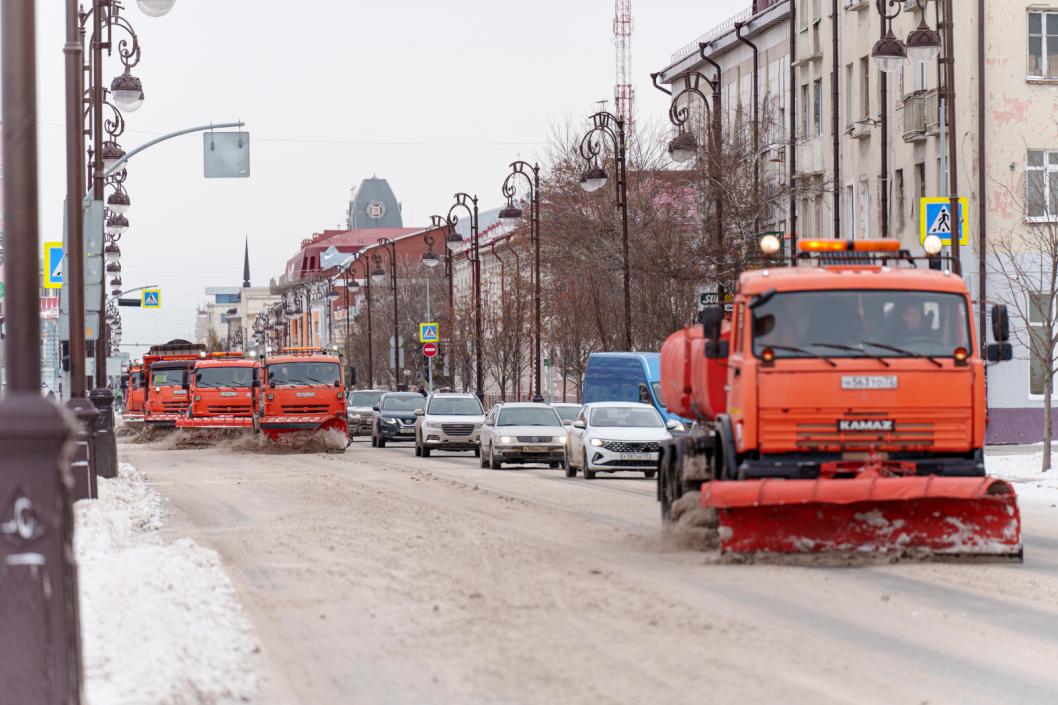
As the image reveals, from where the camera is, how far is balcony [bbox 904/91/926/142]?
155ft

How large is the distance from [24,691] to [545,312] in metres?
62.2

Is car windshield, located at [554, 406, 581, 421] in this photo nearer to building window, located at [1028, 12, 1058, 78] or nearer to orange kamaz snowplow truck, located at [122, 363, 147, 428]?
building window, located at [1028, 12, 1058, 78]

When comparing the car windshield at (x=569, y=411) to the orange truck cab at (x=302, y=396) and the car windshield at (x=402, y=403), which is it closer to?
the orange truck cab at (x=302, y=396)

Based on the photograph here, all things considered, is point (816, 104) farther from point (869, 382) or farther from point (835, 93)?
point (869, 382)

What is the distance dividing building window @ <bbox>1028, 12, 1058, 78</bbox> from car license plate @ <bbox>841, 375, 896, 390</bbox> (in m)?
31.1

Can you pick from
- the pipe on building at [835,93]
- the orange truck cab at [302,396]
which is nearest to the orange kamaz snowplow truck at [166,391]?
the orange truck cab at [302,396]

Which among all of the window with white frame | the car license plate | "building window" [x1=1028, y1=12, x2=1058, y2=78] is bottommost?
the car license plate

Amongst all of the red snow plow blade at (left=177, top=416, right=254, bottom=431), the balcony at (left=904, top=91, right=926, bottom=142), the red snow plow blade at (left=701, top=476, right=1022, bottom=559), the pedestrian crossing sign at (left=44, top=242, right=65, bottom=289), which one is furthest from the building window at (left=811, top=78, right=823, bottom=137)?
the red snow plow blade at (left=701, top=476, right=1022, bottom=559)

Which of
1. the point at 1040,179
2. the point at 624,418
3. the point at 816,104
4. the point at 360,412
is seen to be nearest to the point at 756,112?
the point at 816,104

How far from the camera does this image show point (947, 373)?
16.2m

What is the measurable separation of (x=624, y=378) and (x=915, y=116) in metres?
11.0

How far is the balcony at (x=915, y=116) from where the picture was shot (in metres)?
47.2

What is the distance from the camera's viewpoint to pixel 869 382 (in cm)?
Result: 1605

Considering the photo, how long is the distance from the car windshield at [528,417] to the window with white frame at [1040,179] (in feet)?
35.3
